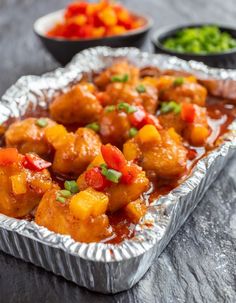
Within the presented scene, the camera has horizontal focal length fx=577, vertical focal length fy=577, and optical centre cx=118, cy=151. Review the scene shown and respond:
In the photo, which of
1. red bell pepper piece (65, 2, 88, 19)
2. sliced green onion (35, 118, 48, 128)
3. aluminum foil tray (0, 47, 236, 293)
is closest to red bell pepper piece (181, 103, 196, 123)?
aluminum foil tray (0, 47, 236, 293)

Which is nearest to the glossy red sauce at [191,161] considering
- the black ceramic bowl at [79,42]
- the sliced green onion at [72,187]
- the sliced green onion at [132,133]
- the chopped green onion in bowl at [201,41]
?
the sliced green onion at [72,187]

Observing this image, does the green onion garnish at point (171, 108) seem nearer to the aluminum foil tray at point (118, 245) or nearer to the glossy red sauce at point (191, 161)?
the glossy red sauce at point (191, 161)

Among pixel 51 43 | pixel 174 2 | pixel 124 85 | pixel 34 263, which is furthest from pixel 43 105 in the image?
pixel 174 2

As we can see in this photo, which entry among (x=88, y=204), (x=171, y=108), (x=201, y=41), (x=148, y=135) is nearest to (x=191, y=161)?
(x=148, y=135)

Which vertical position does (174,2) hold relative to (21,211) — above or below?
below

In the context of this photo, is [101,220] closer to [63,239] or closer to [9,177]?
[63,239]

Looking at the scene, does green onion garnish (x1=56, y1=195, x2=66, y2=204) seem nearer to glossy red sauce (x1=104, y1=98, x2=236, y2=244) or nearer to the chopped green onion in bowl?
glossy red sauce (x1=104, y1=98, x2=236, y2=244)

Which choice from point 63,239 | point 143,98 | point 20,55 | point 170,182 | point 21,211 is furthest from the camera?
point 20,55
